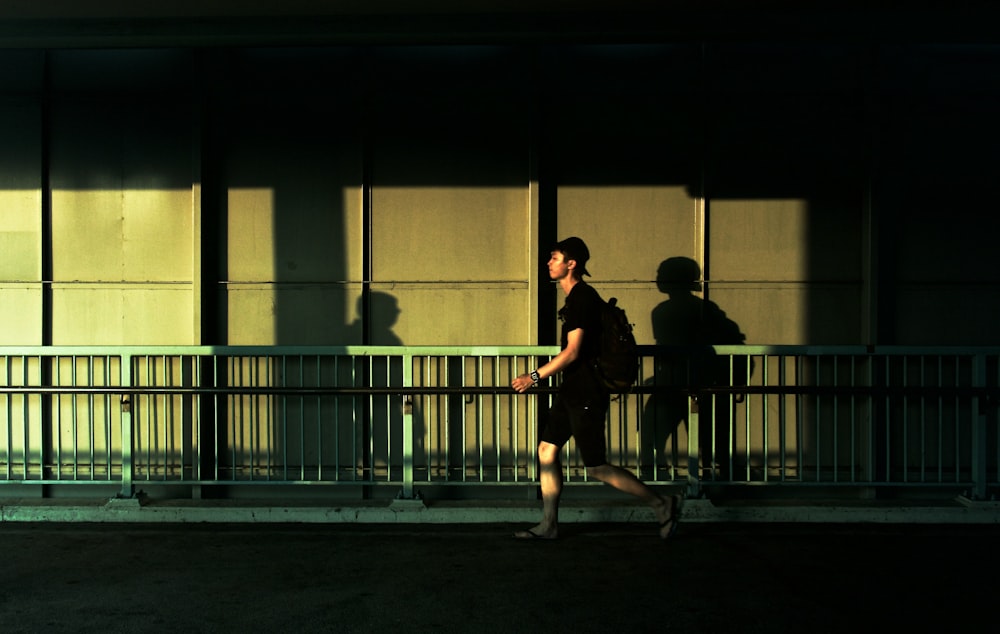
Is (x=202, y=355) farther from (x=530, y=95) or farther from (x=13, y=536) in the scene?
(x=530, y=95)

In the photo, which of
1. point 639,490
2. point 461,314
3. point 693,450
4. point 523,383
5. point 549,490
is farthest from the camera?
point 461,314

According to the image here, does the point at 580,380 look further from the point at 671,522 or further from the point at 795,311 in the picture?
the point at 795,311

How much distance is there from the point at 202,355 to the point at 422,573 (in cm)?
300

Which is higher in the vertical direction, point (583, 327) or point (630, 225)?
point (630, 225)

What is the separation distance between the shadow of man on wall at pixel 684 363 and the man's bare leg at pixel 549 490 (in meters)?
1.88

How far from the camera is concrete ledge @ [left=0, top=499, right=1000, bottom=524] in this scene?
24.9ft

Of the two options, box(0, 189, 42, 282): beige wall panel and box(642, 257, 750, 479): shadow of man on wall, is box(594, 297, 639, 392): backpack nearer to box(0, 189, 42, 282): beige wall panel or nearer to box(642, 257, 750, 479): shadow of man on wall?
box(642, 257, 750, 479): shadow of man on wall

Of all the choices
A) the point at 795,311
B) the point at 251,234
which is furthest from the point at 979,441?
the point at 251,234

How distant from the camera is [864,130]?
8727 millimetres

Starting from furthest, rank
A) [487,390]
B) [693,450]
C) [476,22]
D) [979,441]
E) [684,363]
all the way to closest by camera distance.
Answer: [684,363] → [476,22] → [979,441] → [693,450] → [487,390]

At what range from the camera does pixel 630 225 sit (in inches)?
348

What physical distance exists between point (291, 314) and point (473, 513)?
255 centimetres

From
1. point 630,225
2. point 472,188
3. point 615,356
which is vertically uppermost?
point 472,188

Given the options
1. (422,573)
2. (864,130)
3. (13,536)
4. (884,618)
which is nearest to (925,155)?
(864,130)
